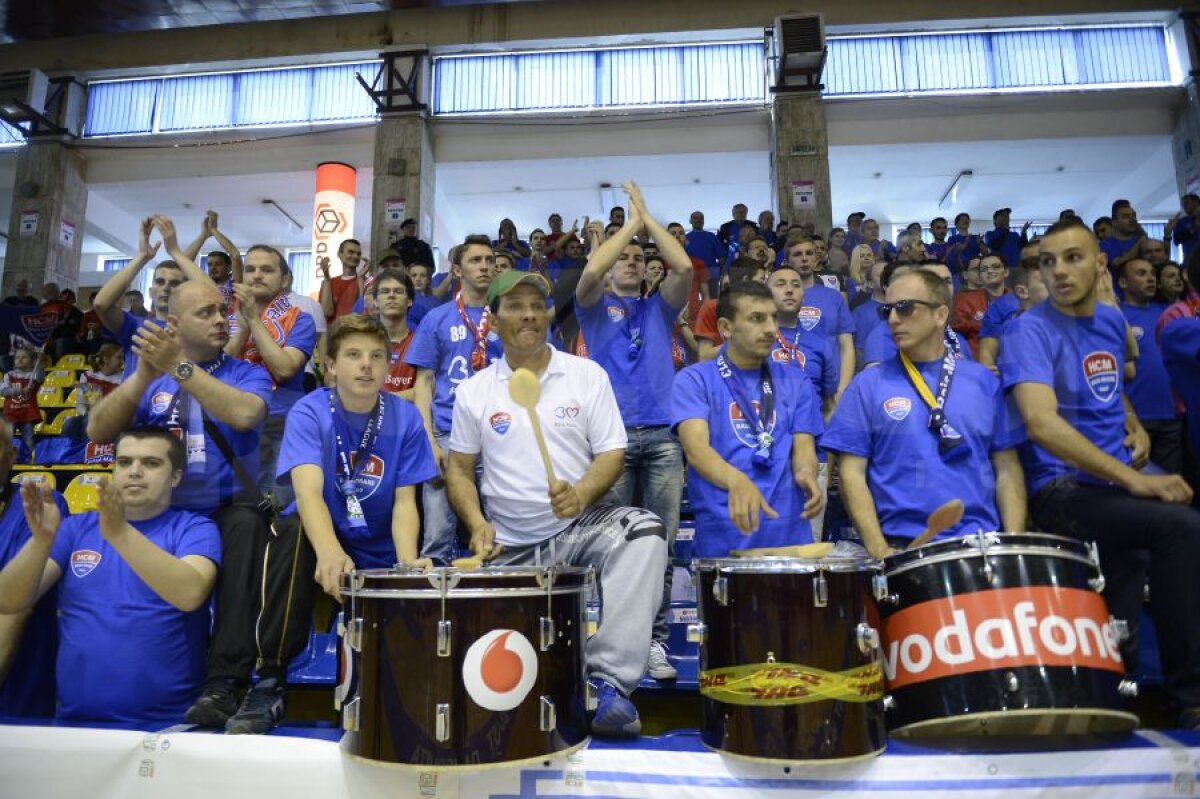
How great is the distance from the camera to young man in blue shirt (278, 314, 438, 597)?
9.55 feet

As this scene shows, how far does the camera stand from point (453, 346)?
165 inches

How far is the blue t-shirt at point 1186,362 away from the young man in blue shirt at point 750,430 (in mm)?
1457

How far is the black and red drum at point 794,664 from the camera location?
2137 mm

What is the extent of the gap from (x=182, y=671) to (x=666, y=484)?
2.06 meters

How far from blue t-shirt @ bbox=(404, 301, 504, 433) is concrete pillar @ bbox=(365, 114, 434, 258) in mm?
7869

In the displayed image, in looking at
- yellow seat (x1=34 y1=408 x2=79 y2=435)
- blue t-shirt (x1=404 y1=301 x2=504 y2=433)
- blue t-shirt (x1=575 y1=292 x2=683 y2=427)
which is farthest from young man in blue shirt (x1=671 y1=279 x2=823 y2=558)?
yellow seat (x1=34 y1=408 x2=79 y2=435)

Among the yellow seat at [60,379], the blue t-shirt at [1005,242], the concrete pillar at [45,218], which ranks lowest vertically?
the yellow seat at [60,379]

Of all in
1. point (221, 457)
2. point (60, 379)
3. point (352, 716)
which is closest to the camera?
point (352, 716)

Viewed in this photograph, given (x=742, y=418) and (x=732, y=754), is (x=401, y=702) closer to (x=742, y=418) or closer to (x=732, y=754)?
(x=732, y=754)

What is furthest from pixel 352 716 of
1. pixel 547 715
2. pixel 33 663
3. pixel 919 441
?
pixel 919 441

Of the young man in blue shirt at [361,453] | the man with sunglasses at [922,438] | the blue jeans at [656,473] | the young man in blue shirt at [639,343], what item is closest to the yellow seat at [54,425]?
the young man in blue shirt at [361,453]

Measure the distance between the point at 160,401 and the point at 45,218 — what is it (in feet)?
38.9

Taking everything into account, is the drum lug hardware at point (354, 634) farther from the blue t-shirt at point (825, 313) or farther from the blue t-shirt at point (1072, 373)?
the blue t-shirt at point (825, 313)

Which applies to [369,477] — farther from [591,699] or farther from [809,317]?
[809,317]
